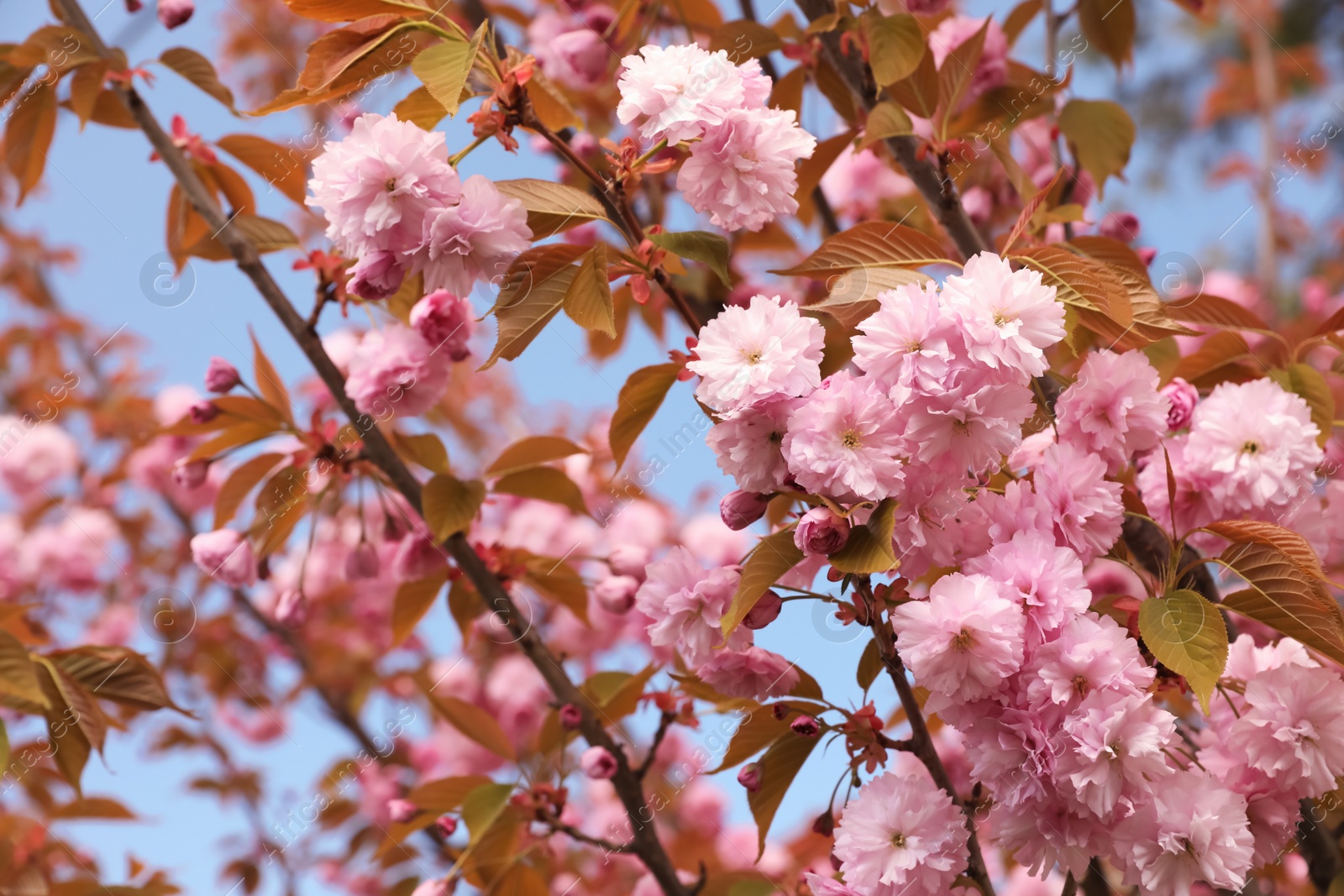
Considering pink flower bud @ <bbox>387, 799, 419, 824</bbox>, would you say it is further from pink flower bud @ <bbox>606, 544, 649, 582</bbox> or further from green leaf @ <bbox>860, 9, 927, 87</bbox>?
green leaf @ <bbox>860, 9, 927, 87</bbox>

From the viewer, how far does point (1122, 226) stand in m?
1.34

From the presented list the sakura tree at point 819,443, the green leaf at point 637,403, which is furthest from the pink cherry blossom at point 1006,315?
A: the green leaf at point 637,403

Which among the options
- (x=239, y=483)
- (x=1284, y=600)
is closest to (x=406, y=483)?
(x=239, y=483)

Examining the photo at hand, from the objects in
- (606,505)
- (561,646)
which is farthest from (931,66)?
(561,646)

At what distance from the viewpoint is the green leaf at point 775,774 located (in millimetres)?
859

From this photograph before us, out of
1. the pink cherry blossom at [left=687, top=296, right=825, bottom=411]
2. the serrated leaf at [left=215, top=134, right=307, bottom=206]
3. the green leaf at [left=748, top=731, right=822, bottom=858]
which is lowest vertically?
the green leaf at [left=748, top=731, right=822, bottom=858]

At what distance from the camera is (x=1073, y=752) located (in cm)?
65

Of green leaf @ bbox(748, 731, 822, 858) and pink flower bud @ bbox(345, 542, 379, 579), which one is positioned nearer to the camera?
green leaf @ bbox(748, 731, 822, 858)

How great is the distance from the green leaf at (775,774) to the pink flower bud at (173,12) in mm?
1212

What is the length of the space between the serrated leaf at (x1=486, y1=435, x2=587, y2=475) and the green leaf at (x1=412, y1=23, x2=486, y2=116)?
0.53 meters

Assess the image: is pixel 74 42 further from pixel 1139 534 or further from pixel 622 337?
pixel 1139 534

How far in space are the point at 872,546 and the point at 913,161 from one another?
0.61 metres

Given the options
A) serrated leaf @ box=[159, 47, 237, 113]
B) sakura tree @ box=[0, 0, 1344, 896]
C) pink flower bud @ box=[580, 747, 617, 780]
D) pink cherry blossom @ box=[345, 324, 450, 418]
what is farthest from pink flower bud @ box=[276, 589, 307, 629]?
serrated leaf @ box=[159, 47, 237, 113]

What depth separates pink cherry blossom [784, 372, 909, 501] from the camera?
642 mm
